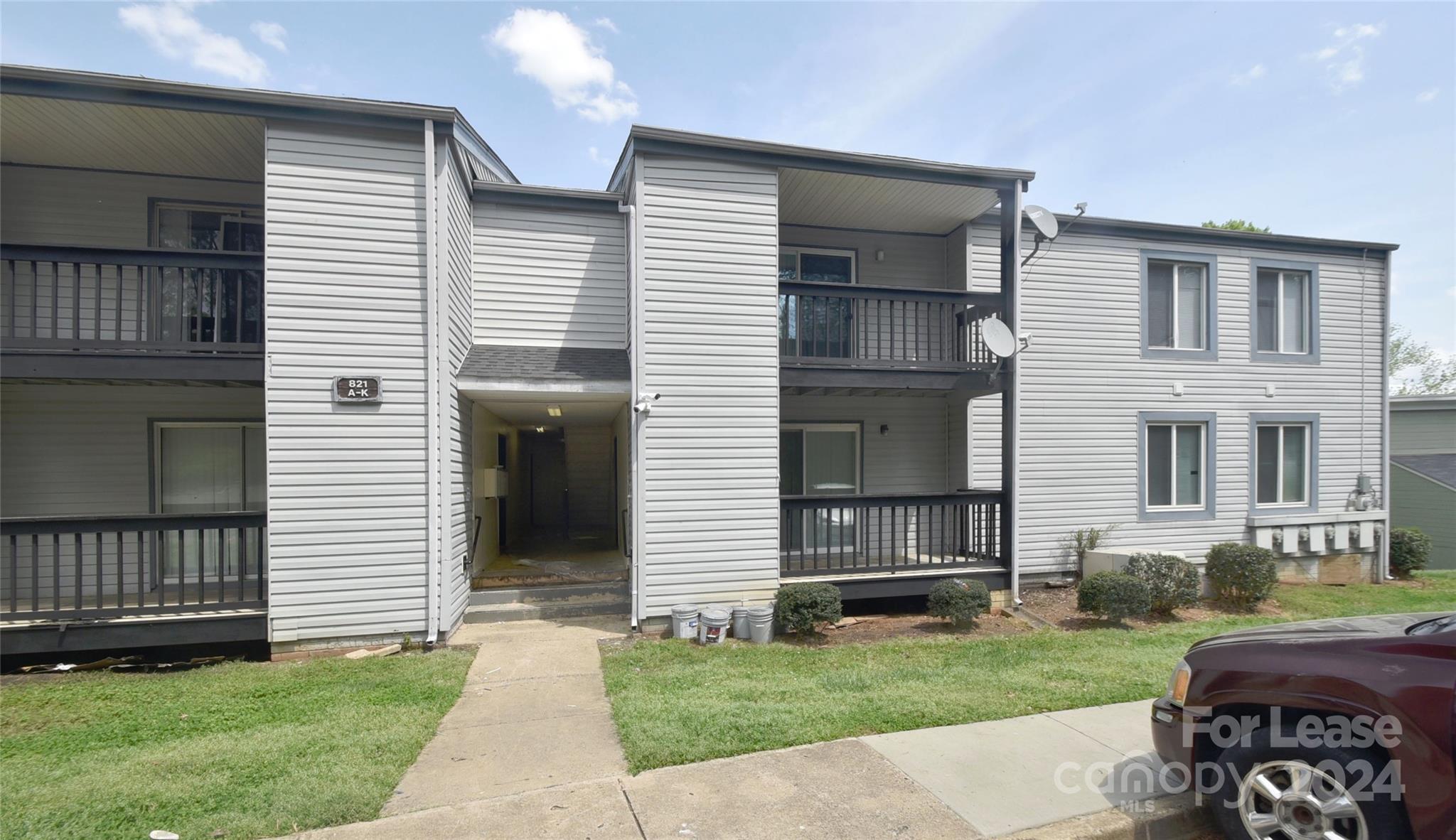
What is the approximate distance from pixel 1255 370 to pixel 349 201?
529 inches

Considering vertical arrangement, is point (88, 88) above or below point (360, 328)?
above

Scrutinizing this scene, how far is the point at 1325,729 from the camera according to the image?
2.89 metres

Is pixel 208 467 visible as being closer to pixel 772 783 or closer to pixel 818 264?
pixel 772 783

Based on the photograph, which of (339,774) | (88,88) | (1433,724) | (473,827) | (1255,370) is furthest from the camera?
(1255,370)

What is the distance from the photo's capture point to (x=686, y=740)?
14.3 feet

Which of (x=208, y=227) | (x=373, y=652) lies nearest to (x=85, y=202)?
(x=208, y=227)

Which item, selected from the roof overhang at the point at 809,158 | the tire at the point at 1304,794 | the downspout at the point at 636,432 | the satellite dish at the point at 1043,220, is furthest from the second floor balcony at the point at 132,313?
the satellite dish at the point at 1043,220

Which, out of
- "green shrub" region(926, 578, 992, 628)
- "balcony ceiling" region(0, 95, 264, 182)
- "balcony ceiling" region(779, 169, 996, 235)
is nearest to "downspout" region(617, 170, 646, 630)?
"balcony ceiling" region(779, 169, 996, 235)

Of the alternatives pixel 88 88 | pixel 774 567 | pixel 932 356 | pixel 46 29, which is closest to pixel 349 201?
pixel 88 88

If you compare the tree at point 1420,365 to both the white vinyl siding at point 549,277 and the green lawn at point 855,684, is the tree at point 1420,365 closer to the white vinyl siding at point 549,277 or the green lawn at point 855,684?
the green lawn at point 855,684

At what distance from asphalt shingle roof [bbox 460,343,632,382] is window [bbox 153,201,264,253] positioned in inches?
122

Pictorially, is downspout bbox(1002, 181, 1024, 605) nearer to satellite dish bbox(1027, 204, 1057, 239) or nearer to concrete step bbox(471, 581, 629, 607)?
satellite dish bbox(1027, 204, 1057, 239)

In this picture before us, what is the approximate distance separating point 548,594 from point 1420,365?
51.0 m

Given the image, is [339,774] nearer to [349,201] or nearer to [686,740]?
[686,740]
